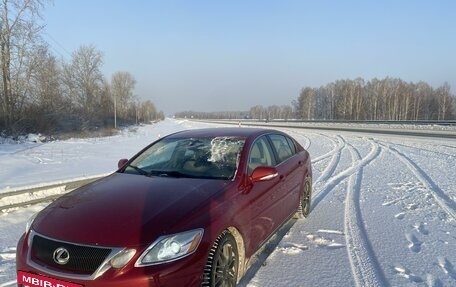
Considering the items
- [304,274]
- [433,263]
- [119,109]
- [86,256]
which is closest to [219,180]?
[304,274]

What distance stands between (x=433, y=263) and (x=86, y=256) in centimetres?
369

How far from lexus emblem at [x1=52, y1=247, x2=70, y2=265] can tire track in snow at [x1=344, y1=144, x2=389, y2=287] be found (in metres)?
2.69

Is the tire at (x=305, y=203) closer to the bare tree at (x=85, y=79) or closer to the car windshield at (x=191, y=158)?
the car windshield at (x=191, y=158)

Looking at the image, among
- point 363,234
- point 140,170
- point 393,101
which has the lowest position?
point 363,234

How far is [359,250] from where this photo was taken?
4742 millimetres

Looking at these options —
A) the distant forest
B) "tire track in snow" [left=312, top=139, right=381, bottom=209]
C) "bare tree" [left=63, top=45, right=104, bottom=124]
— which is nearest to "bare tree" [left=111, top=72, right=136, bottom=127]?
"bare tree" [left=63, top=45, right=104, bottom=124]

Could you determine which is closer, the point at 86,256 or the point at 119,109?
the point at 86,256

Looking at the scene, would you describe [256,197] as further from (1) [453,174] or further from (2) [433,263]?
(1) [453,174]

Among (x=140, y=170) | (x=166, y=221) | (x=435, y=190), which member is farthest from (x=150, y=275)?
(x=435, y=190)

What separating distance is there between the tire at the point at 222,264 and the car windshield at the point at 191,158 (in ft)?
2.67

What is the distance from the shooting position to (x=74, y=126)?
3716 cm

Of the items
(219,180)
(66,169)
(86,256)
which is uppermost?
(219,180)

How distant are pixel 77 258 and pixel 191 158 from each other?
202cm

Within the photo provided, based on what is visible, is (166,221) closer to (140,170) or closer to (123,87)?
(140,170)
